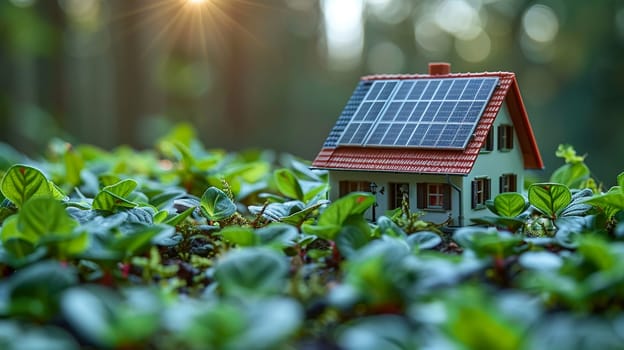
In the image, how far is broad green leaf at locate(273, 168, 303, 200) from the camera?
11.1ft

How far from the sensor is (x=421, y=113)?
10.5 ft

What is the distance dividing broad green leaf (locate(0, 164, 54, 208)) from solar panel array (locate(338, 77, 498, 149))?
1.43 meters

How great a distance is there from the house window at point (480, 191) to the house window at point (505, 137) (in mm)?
230

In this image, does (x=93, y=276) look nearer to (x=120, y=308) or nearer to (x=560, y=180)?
(x=120, y=308)

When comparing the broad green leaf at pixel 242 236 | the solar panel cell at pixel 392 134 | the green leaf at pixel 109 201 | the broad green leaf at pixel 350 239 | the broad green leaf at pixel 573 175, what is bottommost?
the broad green leaf at pixel 573 175

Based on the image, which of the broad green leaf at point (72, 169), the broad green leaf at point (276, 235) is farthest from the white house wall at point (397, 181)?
the broad green leaf at point (72, 169)

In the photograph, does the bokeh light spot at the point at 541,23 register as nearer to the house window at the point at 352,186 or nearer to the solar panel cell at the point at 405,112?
the solar panel cell at the point at 405,112

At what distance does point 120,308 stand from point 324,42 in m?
18.8

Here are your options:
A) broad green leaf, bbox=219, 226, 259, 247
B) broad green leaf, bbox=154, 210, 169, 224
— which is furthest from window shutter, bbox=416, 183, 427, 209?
broad green leaf, bbox=154, 210, 169, 224

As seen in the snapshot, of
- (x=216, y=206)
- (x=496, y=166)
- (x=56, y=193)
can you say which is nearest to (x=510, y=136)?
(x=496, y=166)

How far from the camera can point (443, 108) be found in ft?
10.4

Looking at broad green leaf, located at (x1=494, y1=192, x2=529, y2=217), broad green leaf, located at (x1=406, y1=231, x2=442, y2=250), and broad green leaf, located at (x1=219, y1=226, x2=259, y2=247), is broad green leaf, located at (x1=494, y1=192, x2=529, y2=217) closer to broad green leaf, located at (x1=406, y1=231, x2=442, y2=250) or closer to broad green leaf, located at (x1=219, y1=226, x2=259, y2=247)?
broad green leaf, located at (x1=406, y1=231, x2=442, y2=250)

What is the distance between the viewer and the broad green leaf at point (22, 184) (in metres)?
Answer: 2.67

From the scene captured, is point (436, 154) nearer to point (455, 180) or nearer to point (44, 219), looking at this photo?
point (455, 180)
